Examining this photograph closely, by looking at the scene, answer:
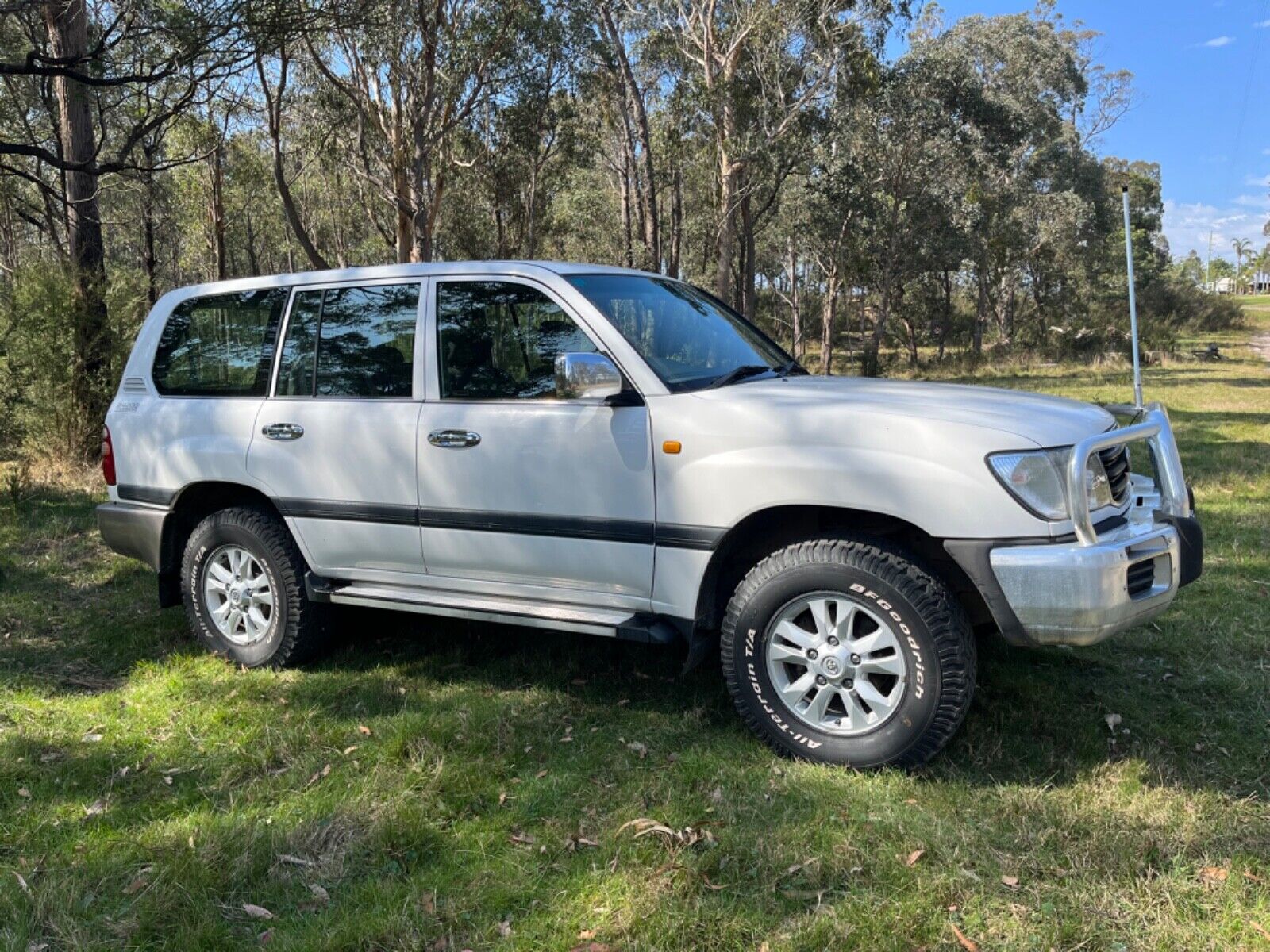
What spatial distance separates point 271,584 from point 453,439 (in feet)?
4.47

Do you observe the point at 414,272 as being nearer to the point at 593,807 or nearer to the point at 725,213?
the point at 593,807

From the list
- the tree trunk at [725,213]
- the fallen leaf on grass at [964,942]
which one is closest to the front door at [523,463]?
the fallen leaf on grass at [964,942]

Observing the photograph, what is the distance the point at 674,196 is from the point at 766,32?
11742 millimetres

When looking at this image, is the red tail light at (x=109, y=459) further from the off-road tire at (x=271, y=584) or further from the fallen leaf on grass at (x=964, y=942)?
the fallen leaf on grass at (x=964, y=942)

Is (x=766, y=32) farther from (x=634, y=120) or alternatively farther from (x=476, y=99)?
(x=634, y=120)

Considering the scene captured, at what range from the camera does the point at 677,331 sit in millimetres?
4219

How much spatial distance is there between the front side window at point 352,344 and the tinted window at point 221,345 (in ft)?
0.48

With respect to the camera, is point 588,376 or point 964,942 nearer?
point 964,942

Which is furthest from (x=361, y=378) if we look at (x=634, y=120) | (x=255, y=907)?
(x=634, y=120)

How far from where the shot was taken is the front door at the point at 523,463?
3.73m

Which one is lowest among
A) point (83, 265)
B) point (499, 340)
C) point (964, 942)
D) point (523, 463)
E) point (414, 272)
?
point (964, 942)

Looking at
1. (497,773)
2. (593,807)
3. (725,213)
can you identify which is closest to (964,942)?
(593,807)

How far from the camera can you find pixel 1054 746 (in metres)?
3.65

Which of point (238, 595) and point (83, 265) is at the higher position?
→ point (83, 265)
